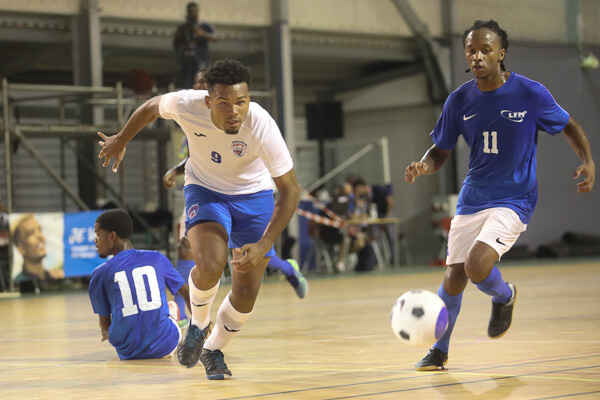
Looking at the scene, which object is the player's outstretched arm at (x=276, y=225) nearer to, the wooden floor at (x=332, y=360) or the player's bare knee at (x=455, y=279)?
the wooden floor at (x=332, y=360)

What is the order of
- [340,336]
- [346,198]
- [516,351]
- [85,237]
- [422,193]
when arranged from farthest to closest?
[422,193] < [346,198] < [85,237] < [340,336] < [516,351]

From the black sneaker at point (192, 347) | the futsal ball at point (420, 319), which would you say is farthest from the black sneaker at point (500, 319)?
the black sneaker at point (192, 347)

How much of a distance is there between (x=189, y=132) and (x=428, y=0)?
1900 cm

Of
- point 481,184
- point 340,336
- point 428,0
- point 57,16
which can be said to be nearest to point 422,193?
point 428,0

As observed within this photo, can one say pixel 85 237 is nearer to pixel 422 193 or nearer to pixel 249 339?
pixel 249 339

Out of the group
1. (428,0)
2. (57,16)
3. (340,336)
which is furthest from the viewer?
(428,0)

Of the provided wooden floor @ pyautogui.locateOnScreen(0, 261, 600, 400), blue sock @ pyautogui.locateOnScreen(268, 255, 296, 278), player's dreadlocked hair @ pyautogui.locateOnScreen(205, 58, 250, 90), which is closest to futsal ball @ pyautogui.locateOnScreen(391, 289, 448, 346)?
wooden floor @ pyautogui.locateOnScreen(0, 261, 600, 400)

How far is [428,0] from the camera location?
23.4 metres

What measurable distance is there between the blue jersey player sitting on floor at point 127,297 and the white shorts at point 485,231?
214cm

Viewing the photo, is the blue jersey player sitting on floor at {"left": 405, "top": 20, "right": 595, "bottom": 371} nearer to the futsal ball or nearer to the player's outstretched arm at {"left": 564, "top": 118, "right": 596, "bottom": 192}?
the player's outstretched arm at {"left": 564, "top": 118, "right": 596, "bottom": 192}

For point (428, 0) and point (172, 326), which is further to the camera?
point (428, 0)

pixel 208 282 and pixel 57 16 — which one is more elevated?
pixel 57 16

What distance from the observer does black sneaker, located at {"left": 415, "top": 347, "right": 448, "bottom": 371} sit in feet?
17.8

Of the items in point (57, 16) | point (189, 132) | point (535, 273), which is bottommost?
point (535, 273)
